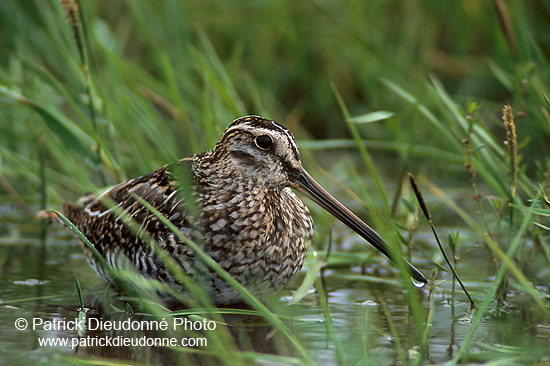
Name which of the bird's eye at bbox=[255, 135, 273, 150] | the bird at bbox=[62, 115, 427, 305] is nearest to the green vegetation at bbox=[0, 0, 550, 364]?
the bird at bbox=[62, 115, 427, 305]

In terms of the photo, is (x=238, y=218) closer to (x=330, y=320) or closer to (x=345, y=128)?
(x=330, y=320)

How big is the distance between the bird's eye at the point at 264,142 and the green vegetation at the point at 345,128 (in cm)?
42

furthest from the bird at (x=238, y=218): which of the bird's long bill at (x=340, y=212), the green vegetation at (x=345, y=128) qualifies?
the green vegetation at (x=345, y=128)

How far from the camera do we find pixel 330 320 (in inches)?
120

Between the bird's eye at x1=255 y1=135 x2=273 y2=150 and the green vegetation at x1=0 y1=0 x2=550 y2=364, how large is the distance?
423 millimetres

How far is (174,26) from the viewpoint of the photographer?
554 centimetres

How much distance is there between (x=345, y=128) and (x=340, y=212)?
11.4 ft

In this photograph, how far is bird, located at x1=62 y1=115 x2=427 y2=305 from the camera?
12.6 ft

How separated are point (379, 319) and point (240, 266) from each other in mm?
679

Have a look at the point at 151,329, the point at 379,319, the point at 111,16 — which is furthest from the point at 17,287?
the point at 111,16

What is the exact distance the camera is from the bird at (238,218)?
12.6ft

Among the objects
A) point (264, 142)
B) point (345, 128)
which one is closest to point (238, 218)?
point (264, 142)

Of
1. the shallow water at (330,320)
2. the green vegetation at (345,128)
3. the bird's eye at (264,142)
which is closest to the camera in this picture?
the shallow water at (330,320)

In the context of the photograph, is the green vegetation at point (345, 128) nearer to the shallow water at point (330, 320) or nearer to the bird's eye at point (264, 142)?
the shallow water at point (330, 320)
